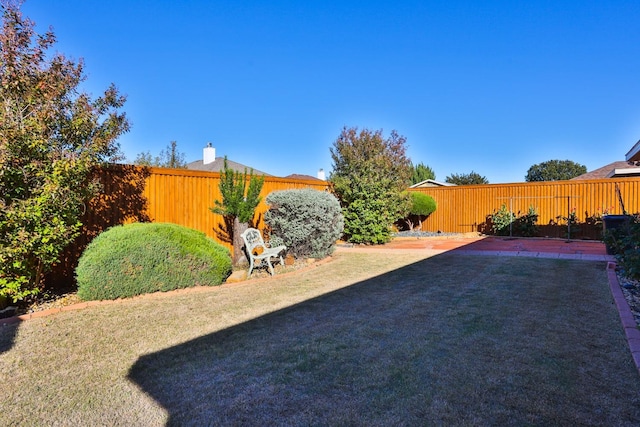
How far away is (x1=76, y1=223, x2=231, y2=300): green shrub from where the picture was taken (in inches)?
189

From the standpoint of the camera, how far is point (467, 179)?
42375 millimetres

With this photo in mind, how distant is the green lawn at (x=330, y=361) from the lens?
7.04ft

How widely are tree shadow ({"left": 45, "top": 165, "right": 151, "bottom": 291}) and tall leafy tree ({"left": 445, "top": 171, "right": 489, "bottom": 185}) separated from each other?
4090 centimetres

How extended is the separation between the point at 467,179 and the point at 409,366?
143 feet

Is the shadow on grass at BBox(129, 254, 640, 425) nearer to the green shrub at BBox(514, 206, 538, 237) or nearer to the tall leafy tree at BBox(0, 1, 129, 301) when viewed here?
the tall leafy tree at BBox(0, 1, 129, 301)

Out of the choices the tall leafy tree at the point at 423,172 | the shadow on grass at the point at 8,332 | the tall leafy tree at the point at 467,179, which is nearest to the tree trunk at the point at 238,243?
the shadow on grass at the point at 8,332

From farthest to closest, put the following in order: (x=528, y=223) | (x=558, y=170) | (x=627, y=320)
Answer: (x=558, y=170) < (x=528, y=223) < (x=627, y=320)

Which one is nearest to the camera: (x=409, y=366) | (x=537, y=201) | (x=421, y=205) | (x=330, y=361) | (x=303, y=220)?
(x=409, y=366)

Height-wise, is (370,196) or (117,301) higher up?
(370,196)

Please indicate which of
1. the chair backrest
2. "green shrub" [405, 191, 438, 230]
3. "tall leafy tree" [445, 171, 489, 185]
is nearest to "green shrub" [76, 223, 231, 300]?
the chair backrest

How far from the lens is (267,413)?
7.00 feet

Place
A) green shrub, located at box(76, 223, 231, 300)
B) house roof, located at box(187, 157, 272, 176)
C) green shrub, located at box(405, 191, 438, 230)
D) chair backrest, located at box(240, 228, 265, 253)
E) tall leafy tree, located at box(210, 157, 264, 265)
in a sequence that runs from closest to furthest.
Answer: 1. green shrub, located at box(76, 223, 231, 300)
2. chair backrest, located at box(240, 228, 265, 253)
3. tall leafy tree, located at box(210, 157, 264, 265)
4. green shrub, located at box(405, 191, 438, 230)
5. house roof, located at box(187, 157, 272, 176)

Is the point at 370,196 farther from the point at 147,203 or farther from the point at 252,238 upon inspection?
the point at 147,203

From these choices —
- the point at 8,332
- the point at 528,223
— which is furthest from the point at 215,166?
the point at 8,332
